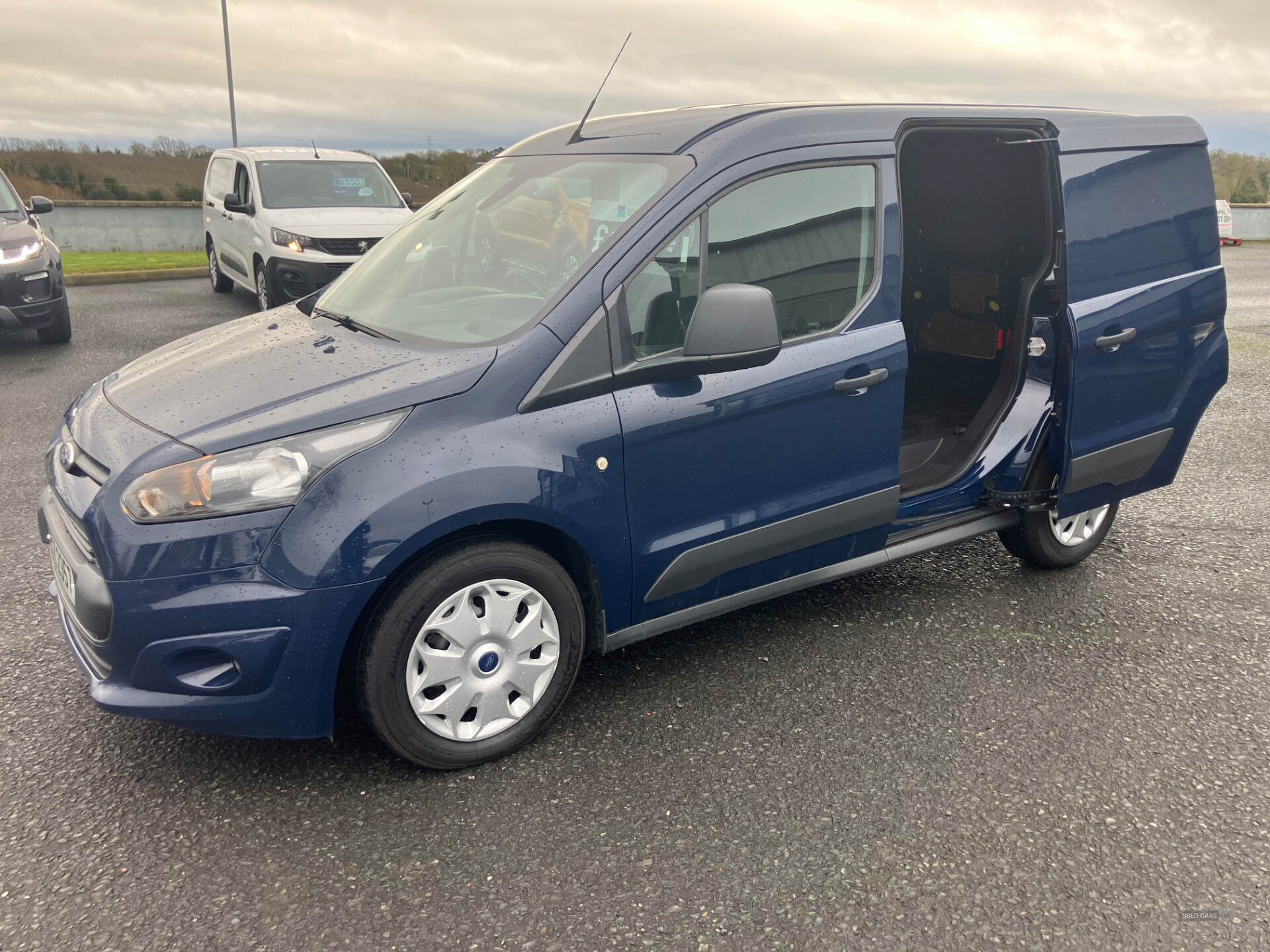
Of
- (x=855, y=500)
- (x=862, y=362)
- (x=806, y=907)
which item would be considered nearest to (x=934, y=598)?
(x=855, y=500)

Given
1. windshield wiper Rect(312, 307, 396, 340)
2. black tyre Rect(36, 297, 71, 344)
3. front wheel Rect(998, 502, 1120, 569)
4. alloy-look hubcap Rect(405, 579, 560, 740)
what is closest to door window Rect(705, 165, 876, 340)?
windshield wiper Rect(312, 307, 396, 340)

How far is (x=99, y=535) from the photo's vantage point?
2.53 m

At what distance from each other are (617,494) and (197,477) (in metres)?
1.11

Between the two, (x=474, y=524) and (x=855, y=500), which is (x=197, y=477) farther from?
(x=855, y=500)

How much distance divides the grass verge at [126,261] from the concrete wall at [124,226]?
38cm

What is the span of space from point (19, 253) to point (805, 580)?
26.2 ft

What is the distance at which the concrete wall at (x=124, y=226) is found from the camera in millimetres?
20844

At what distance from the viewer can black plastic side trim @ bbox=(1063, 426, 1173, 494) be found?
12.8 ft

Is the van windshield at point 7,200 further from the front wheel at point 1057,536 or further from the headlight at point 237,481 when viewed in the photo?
the front wheel at point 1057,536

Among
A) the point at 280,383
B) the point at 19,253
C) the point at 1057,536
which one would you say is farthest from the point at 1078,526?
the point at 19,253

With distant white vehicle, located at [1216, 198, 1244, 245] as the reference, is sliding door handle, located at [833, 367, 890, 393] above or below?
above

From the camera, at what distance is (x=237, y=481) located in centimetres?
252

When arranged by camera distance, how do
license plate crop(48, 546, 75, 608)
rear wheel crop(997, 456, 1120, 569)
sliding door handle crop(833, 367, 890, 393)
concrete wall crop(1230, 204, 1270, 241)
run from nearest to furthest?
license plate crop(48, 546, 75, 608), sliding door handle crop(833, 367, 890, 393), rear wheel crop(997, 456, 1120, 569), concrete wall crop(1230, 204, 1270, 241)

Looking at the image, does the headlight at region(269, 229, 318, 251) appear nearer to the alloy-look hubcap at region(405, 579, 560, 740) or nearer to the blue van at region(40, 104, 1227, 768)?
the blue van at region(40, 104, 1227, 768)
